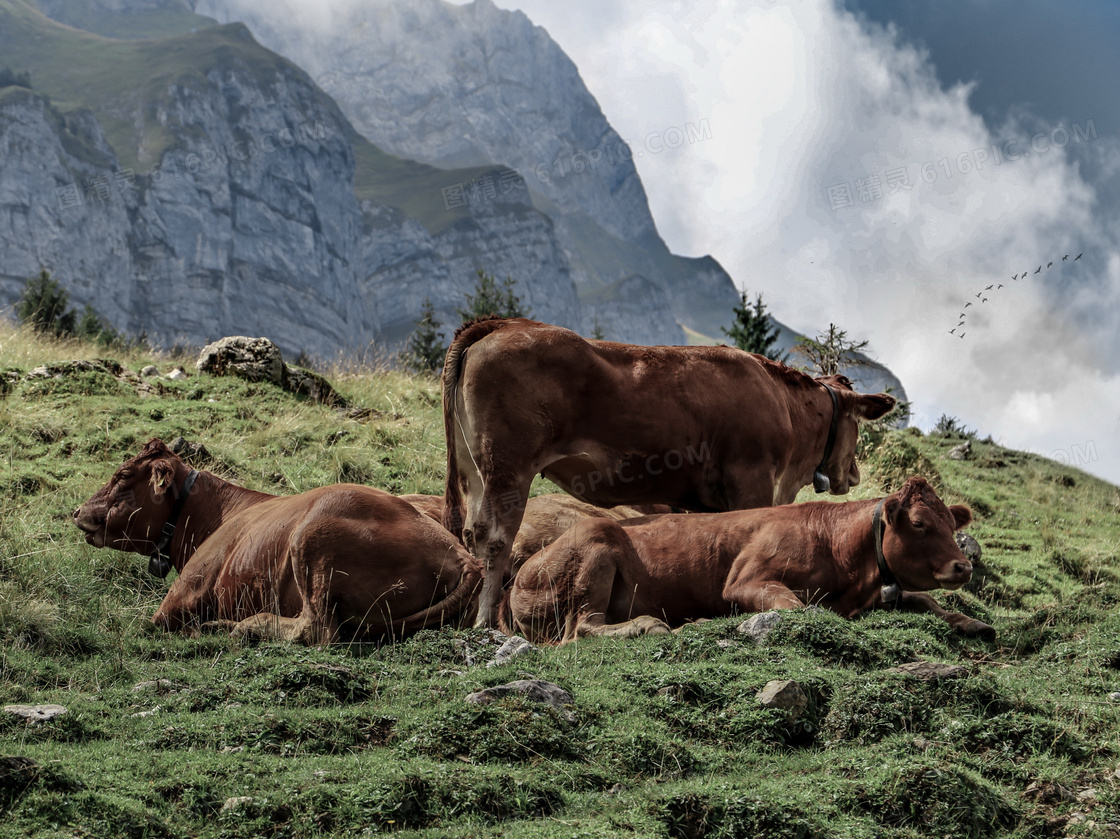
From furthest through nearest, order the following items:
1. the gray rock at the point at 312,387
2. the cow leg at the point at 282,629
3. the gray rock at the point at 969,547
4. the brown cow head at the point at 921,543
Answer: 1. the gray rock at the point at 312,387
2. the gray rock at the point at 969,547
3. the brown cow head at the point at 921,543
4. the cow leg at the point at 282,629

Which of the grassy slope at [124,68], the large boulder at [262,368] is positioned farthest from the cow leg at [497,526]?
the grassy slope at [124,68]

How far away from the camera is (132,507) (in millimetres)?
9688

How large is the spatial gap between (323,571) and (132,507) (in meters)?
2.86

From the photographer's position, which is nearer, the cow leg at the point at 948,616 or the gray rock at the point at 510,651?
the gray rock at the point at 510,651

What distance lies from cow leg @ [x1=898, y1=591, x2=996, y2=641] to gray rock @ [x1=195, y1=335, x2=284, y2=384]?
35.7ft

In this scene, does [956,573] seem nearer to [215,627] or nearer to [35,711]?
[215,627]

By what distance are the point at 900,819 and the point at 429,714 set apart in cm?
250

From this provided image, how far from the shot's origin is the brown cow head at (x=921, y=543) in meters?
8.35

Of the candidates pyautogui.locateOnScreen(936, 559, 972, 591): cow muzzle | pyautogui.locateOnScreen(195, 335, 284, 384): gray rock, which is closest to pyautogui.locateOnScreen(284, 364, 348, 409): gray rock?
pyautogui.locateOnScreen(195, 335, 284, 384): gray rock

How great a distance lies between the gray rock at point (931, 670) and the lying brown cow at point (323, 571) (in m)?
3.52

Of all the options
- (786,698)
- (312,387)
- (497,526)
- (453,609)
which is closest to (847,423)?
(497,526)

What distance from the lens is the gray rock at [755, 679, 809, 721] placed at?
5844 millimetres

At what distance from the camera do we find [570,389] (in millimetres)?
9062

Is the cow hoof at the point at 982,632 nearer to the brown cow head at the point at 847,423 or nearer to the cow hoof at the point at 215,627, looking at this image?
the brown cow head at the point at 847,423
